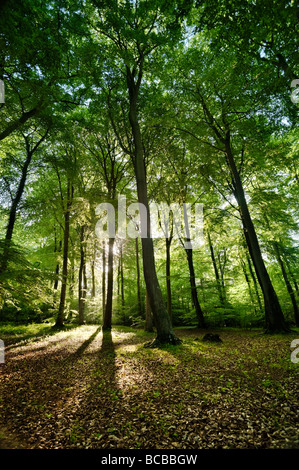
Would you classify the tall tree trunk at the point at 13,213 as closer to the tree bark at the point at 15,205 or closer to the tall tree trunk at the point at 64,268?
the tree bark at the point at 15,205

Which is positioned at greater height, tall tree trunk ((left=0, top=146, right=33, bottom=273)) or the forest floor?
tall tree trunk ((left=0, top=146, right=33, bottom=273))

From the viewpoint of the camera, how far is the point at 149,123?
1000 cm

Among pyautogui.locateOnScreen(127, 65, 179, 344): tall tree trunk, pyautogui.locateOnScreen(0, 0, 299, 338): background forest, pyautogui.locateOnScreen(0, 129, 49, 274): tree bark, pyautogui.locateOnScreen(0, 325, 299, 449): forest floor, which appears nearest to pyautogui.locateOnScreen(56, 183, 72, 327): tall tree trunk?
pyautogui.locateOnScreen(0, 0, 299, 338): background forest

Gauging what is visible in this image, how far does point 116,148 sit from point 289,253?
13.5m

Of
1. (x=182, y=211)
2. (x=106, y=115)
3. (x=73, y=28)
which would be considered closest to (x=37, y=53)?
(x=73, y=28)

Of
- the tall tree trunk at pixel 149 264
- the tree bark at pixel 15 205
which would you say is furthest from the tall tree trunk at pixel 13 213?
the tall tree trunk at pixel 149 264

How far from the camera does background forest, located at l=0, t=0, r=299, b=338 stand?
15.9 ft

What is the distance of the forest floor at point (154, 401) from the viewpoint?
9.01 ft

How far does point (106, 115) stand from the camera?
10.0 m

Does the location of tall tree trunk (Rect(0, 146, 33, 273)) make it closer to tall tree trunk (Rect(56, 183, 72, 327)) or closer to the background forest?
the background forest

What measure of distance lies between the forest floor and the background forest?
2126mm

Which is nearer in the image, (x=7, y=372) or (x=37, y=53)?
(x=37, y=53)

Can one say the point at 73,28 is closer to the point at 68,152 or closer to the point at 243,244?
the point at 68,152
